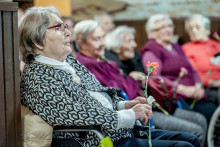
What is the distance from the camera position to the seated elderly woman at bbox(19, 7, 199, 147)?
1811mm

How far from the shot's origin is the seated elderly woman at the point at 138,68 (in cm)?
290

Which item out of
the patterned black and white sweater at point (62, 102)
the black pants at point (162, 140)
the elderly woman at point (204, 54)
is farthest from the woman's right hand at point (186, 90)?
the patterned black and white sweater at point (62, 102)

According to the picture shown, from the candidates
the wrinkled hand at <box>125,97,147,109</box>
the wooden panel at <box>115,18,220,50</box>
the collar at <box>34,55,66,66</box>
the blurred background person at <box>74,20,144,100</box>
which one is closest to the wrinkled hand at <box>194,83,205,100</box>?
the blurred background person at <box>74,20,144,100</box>

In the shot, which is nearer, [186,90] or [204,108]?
[186,90]

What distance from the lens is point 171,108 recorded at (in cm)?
318

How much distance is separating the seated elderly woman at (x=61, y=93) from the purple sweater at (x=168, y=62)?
4.70 ft

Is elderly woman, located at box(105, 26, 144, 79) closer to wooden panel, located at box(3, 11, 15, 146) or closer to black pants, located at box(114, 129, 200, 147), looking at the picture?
black pants, located at box(114, 129, 200, 147)

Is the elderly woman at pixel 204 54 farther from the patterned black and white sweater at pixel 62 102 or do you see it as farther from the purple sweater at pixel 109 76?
the patterned black and white sweater at pixel 62 102

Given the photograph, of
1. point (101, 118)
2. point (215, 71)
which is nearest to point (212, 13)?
point (215, 71)

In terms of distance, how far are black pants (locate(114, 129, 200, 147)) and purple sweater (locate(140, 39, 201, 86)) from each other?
132 cm

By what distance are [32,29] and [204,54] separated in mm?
2552

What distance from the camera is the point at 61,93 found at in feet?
5.95

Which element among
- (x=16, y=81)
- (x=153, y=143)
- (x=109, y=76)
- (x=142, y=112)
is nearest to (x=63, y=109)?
(x=16, y=81)

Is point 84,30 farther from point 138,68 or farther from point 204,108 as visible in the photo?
point 204,108
